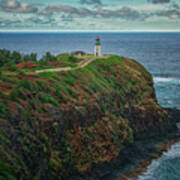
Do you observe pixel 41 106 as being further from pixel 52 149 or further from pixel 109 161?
pixel 109 161

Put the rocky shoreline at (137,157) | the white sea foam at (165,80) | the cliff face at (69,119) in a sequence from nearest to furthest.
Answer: the cliff face at (69,119), the rocky shoreline at (137,157), the white sea foam at (165,80)

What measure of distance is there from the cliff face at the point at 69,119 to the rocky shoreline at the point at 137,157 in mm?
952

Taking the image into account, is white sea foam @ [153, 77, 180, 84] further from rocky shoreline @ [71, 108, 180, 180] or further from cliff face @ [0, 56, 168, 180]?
rocky shoreline @ [71, 108, 180, 180]

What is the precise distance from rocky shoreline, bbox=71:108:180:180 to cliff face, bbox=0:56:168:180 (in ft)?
3.12

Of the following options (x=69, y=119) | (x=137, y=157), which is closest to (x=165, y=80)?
(x=137, y=157)

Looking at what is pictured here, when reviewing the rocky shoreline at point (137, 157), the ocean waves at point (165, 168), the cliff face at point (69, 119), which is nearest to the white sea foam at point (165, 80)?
the cliff face at point (69, 119)

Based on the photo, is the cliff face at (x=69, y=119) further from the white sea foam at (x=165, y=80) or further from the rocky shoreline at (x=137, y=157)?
the white sea foam at (x=165, y=80)

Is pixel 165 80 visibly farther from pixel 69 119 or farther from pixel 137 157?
pixel 69 119

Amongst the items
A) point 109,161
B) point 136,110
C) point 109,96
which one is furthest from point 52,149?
point 136,110

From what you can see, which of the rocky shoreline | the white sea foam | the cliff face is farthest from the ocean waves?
the white sea foam

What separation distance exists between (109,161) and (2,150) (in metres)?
16.6

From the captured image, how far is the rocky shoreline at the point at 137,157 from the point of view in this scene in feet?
113

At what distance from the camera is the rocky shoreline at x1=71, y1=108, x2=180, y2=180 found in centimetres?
3431

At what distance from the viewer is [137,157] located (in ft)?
128
